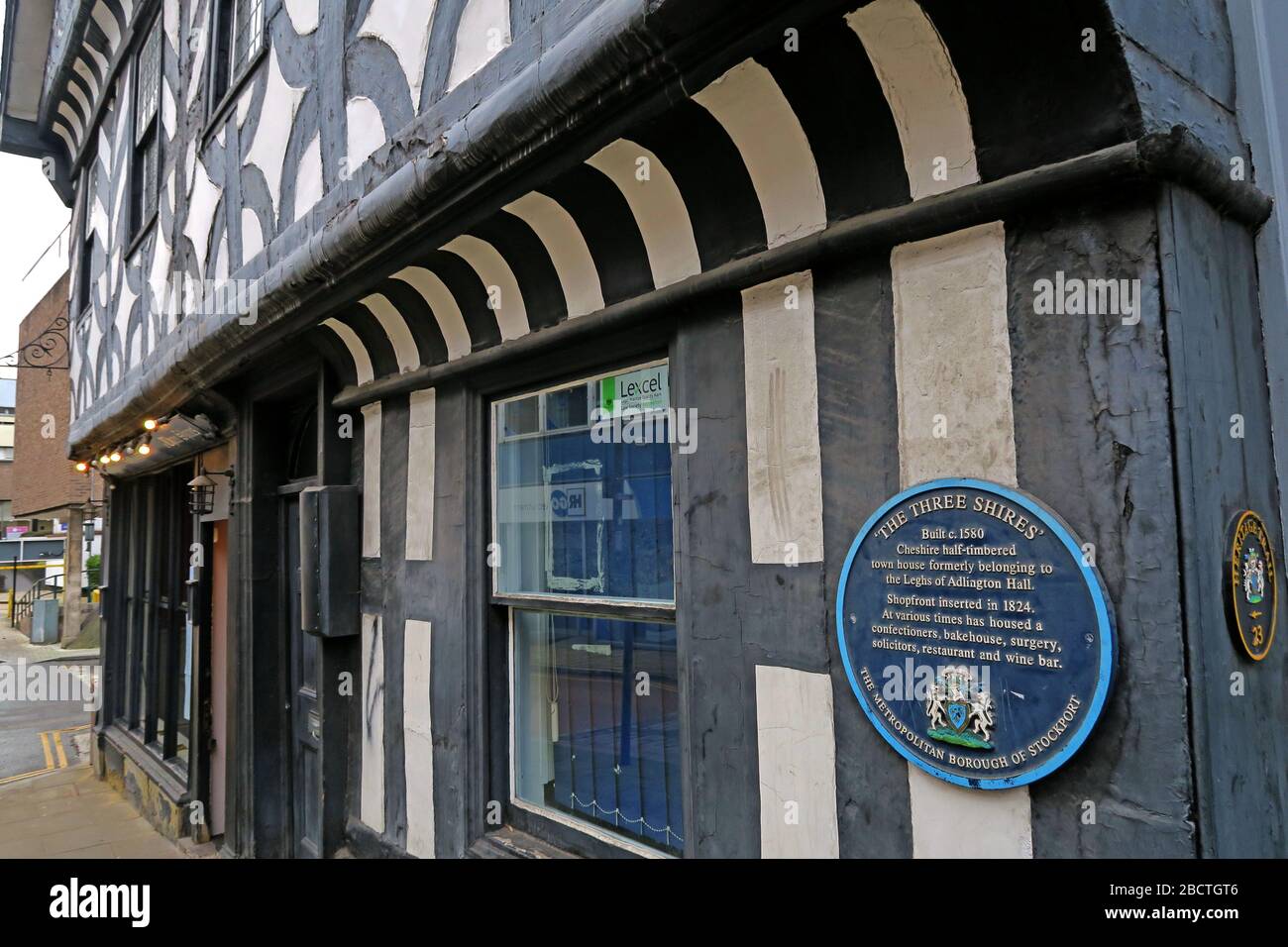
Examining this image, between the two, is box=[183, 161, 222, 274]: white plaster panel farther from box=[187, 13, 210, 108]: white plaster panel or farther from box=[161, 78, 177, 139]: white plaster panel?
box=[161, 78, 177, 139]: white plaster panel

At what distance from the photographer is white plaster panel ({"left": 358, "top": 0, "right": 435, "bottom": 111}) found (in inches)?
126

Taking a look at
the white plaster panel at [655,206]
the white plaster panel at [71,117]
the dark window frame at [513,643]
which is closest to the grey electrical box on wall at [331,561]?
the dark window frame at [513,643]

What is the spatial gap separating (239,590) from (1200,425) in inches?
221

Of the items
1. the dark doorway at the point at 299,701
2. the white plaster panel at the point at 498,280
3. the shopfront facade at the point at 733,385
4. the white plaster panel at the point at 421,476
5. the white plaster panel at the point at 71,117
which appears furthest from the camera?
the white plaster panel at the point at 71,117

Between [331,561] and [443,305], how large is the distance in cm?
164

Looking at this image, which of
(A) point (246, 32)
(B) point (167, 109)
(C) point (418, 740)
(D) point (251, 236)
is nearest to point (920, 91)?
(C) point (418, 740)

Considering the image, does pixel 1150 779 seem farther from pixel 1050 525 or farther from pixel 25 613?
pixel 25 613

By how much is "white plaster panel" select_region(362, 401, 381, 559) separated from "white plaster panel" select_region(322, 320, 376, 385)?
162 mm

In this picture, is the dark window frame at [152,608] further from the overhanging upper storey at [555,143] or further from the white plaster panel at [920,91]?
the white plaster panel at [920,91]

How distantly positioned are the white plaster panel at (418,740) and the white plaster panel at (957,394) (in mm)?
2449

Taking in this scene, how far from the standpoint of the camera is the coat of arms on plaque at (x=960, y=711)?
5.85ft

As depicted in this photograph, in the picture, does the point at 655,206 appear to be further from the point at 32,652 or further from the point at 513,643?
the point at 32,652

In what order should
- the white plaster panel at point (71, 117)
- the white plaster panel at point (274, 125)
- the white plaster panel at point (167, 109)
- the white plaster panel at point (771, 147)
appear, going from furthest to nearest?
the white plaster panel at point (71, 117), the white plaster panel at point (167, 109), the white plaster panel at point (274, 125), the white plaster panel at point (771, 147)

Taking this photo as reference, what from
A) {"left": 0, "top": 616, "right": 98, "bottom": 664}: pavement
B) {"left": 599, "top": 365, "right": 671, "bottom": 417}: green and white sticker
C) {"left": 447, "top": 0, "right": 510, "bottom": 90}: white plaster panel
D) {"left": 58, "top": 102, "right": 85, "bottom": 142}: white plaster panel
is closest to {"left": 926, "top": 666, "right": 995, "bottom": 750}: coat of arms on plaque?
{"left": 599, "top": 365, "right": 671, "bottom": 417}: green and white sticker
